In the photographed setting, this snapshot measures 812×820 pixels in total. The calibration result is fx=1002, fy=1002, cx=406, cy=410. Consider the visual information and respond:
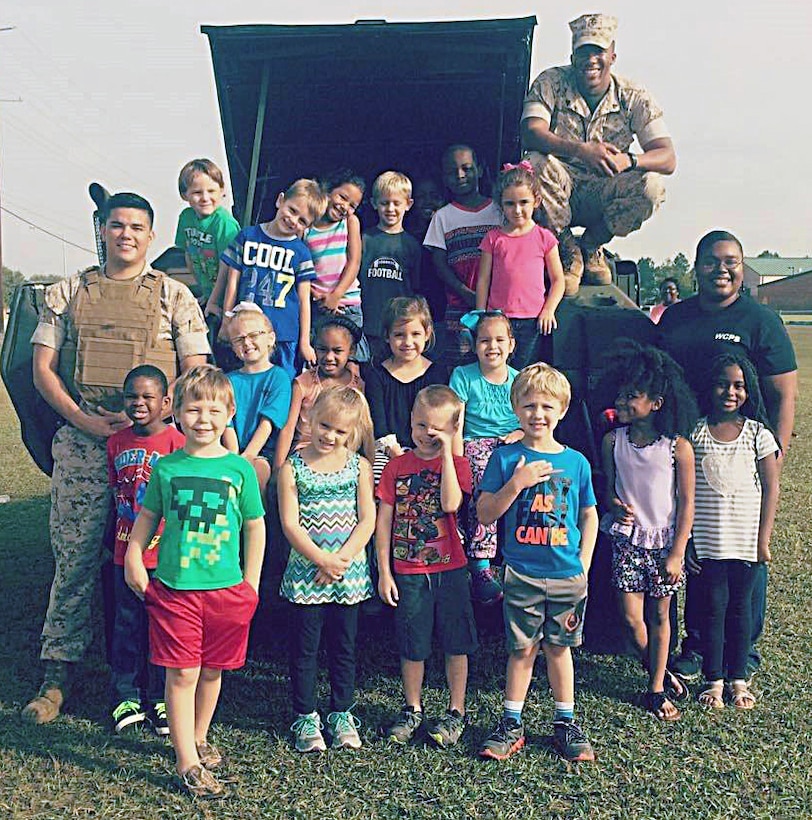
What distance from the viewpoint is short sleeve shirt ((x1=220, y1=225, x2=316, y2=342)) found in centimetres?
496

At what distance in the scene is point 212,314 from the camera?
509 cm

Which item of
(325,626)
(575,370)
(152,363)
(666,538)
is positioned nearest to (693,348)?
(575,370)

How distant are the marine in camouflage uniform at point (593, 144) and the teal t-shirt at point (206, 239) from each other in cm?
176

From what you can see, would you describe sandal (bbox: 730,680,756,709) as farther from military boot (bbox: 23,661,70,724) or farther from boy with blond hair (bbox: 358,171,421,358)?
military boot (bbox: 23,661,70,724)

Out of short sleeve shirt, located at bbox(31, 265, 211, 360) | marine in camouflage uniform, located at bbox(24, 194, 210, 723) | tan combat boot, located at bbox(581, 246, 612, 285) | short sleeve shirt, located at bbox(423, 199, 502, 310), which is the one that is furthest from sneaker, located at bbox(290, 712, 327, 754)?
tan combat boot, located at bbox(581, 246, 612, 285)

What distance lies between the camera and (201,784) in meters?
3.51

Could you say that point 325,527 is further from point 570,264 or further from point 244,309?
point 570,264

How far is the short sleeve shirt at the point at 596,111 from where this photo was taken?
5.55m

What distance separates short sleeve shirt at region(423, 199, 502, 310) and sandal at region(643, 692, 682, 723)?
2246 millimetres

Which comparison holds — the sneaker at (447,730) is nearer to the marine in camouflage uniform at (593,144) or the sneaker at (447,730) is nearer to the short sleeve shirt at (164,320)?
the short sleeve shirt at (164,320)

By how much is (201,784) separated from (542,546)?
1.52m

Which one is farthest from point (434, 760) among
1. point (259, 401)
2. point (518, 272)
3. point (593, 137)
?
point (593, 137)

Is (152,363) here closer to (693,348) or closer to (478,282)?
(478,282)

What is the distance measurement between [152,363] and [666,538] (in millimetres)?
2303
